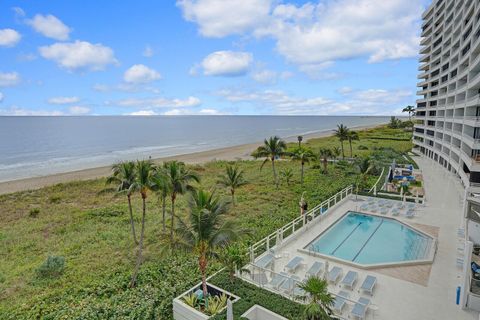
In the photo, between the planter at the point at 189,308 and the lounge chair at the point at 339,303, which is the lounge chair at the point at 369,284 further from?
the planter at the point at 189,308

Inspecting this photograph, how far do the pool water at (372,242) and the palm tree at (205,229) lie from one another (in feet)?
22.2

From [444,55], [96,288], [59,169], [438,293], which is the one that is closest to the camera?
[438,293]

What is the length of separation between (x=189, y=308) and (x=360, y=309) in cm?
557

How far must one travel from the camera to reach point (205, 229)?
31.6 ft

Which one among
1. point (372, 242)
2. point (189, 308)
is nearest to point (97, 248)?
point (189, 308)

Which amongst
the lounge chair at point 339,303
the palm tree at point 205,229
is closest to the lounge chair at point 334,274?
the lounge chair at point 339,303

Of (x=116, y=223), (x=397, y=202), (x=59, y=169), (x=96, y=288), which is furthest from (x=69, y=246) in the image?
(x=59, y=169)

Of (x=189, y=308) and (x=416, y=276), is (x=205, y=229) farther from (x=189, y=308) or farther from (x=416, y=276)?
(x=416, y=276)

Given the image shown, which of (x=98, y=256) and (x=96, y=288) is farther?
(x=98, y=256)

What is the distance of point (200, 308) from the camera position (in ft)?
33.7

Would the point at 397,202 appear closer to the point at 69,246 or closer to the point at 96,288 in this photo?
the point at 96,288

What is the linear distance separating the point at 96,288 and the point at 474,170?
2553cm

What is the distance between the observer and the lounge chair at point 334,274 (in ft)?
39.3

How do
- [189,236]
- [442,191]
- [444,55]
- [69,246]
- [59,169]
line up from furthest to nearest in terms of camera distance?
[59,169]
[444,55]
[442,191]
[69,246]
[189,236]
